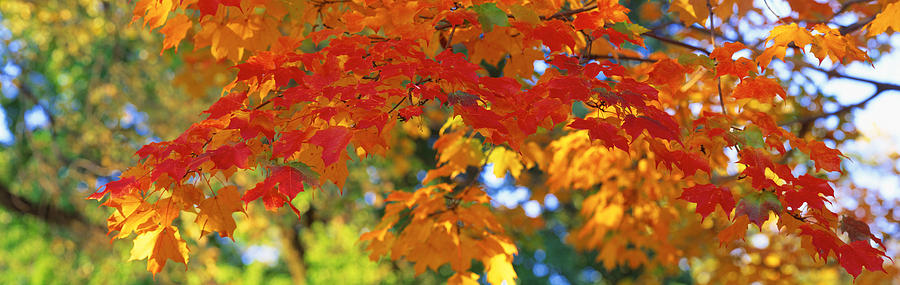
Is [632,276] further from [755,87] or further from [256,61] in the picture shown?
[256,61]

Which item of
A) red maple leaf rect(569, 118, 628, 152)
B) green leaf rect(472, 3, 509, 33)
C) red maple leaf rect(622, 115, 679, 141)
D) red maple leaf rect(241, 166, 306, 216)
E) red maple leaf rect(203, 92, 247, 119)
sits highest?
green leaf rect(472, 3, 509, 33)

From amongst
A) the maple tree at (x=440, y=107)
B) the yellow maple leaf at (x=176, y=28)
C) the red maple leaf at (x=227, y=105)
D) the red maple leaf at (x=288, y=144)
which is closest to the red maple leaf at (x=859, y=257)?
the maple tree at (x=440, y=107)

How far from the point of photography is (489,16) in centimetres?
168

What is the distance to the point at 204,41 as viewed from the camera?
7.32 ft

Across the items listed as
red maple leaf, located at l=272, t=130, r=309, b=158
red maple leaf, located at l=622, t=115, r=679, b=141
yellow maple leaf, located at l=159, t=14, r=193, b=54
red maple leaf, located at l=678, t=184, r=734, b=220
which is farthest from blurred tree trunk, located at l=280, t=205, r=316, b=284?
red maple leaf, located at l=622, t=115, r=679, b=141

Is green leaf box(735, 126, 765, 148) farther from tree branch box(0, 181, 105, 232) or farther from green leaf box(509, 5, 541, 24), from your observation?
tree branch box(0, 181, 105, 232)

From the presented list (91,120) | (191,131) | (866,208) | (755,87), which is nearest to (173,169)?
(191,131)

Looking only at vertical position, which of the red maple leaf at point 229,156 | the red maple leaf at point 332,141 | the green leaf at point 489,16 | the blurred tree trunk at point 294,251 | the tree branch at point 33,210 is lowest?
the blurred tree trunk at point 294,251

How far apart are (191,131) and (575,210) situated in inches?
276

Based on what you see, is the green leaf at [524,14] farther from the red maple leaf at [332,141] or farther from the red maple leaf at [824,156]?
the red maple leaf at [824,156]

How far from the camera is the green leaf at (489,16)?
1.66 meters

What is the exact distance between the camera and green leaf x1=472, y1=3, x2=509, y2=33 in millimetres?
1660

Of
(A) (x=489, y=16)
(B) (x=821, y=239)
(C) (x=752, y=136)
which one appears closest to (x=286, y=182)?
(A) (x=489, y=16)

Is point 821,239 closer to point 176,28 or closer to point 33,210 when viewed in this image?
point 176,28
